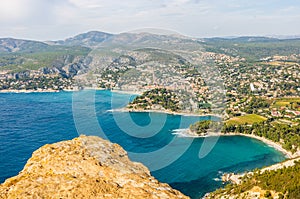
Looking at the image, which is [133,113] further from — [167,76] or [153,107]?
[167,76]

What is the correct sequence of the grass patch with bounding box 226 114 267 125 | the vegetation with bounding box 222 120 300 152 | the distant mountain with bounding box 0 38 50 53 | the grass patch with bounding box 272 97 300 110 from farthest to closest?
the distant mountain with bounding box 0 38 50 53
the grass patch with bounding box 272 97 300 110
the grass patch with bounding box 226 114 267 125
the vegetation with bounding box 222 120 300 152

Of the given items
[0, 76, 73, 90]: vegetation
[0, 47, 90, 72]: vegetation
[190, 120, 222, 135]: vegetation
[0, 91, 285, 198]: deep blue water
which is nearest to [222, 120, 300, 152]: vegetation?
[190, 120, 222, 135]: vegetation

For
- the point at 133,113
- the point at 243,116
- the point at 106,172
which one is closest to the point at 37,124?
the point at 133,113

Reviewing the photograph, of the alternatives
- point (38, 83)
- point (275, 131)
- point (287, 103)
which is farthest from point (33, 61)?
point (275, 131)

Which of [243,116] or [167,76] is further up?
[167,76]

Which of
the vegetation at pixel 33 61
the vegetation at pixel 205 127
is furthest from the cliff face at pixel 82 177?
the vegetation at pixel 33 61

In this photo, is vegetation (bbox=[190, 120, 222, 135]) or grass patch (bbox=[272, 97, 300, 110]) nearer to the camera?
vegetation (bbox=[190, 120, 222, 135])

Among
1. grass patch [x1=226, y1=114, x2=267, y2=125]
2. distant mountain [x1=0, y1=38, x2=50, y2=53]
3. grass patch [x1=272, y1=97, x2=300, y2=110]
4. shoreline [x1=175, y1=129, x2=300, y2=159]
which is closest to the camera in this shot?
shoreline [x1=175, y1=129, x2=300, y2=159]

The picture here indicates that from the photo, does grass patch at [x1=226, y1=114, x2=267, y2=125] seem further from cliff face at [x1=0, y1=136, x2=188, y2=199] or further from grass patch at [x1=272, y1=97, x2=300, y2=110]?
cliff face at [x1=0, y1=136, x2=188, y2=199]
